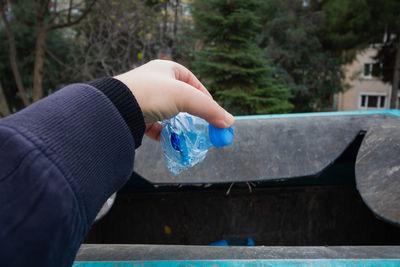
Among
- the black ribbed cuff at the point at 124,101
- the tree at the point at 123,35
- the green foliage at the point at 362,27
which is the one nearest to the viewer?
the black ribbed cuff at the point at 124,101

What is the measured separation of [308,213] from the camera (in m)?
2.09

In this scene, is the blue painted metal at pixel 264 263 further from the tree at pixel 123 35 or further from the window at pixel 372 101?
the window at pixel 372 101

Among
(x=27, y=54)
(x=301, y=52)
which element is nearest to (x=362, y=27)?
(x=301, y=52)

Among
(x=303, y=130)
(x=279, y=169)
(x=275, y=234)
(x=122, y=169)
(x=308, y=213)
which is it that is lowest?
(x=275, y=234)

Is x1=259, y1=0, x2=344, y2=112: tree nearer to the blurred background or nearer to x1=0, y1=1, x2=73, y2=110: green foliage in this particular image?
the blurred background

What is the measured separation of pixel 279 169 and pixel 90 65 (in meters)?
7.44

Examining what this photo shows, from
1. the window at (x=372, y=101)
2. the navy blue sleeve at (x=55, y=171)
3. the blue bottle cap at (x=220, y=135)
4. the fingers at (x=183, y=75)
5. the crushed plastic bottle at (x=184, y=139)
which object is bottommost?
the window at (x=372, y=101)

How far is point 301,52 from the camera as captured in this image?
9930 mm

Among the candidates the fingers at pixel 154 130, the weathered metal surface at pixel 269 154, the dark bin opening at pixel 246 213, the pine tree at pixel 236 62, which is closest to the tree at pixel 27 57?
the pine tree at pixel 236 62

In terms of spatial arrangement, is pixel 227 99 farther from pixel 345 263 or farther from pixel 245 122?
pixel 345 263

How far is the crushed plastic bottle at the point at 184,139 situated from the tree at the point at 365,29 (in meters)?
8.80

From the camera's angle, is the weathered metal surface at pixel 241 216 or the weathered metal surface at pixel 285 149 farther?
the weathered metal surface at pixel 241 216

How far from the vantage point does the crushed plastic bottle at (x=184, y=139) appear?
1.21 meters

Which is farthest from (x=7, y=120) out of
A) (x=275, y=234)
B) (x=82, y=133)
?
(x=275, y=234)
